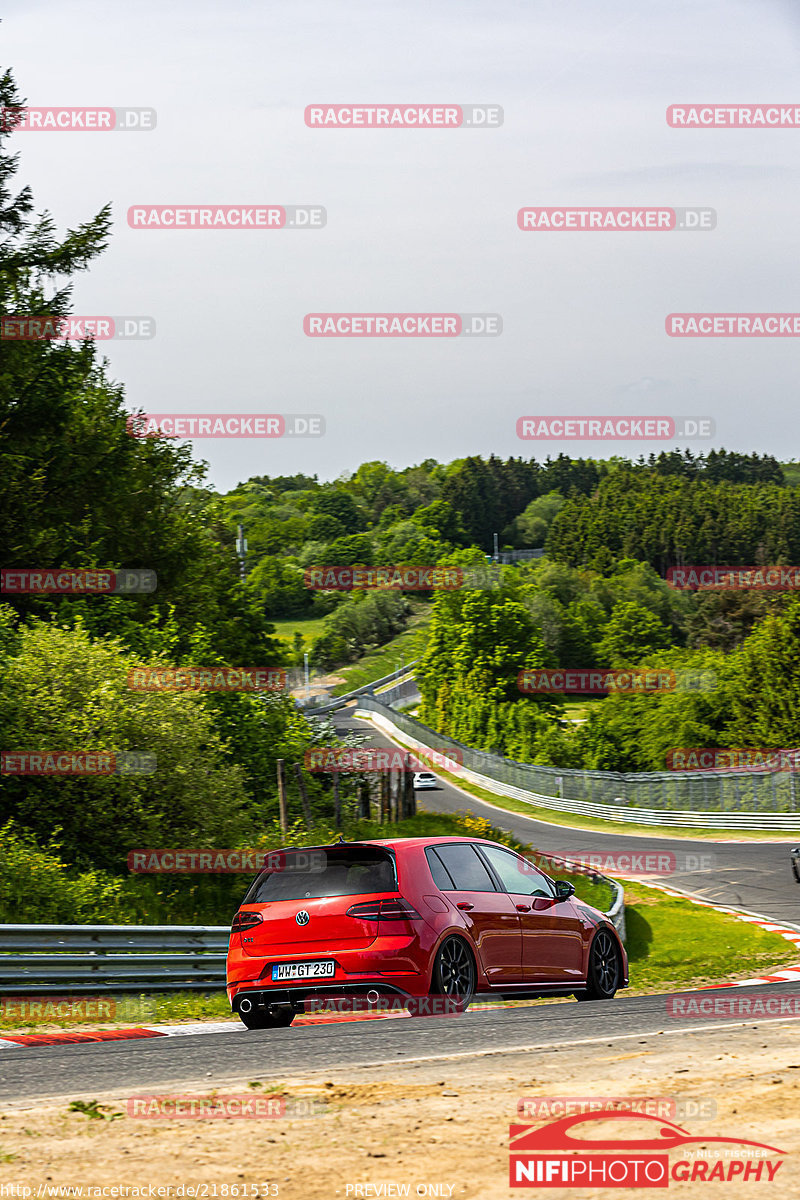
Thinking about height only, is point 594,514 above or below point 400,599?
above

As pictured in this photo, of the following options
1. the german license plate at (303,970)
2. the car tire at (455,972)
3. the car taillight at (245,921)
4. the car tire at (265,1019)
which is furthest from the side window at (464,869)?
the car tire at (265,1019)

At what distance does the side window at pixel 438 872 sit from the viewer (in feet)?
32.3

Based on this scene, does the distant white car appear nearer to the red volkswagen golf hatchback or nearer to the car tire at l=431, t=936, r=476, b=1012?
the red volkswagen golf hatchback

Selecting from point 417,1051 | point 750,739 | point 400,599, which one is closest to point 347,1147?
point 417,1051

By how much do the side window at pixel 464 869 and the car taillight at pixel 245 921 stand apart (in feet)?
4.81

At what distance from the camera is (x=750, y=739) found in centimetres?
7444

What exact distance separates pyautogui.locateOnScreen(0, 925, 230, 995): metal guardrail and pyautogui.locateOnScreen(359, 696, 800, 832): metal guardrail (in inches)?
1365

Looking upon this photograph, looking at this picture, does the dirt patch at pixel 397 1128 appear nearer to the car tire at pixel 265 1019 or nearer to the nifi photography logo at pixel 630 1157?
the nifi photography logo at pixel 630 1157

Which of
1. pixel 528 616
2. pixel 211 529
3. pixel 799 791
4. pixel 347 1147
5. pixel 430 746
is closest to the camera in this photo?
pixel 347 1147

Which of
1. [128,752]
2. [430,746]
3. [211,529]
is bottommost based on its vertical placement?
[430,746]

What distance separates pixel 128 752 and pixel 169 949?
7.04 metres

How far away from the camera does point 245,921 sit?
10000 millimetres

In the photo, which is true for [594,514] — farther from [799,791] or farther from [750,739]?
[799,791]

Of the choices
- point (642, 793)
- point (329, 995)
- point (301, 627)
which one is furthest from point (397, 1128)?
point (301, 627)
